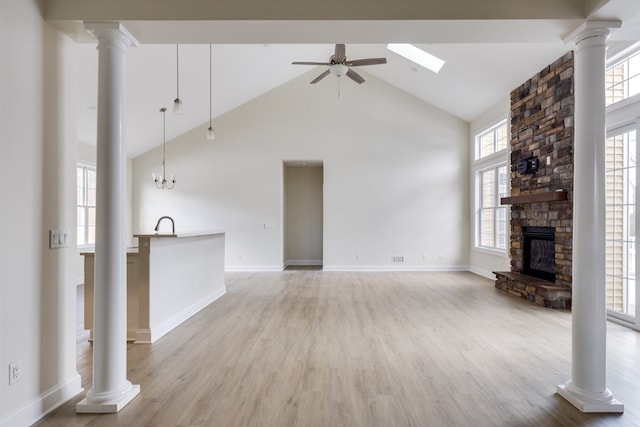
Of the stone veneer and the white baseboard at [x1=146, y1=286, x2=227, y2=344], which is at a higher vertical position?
the stone veneer

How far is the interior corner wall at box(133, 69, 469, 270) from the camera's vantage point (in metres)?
8.30

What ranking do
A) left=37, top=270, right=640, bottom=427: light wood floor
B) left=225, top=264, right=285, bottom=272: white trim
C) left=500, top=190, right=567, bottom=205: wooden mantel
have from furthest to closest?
left=225, top=264, right=285, bottom=272: white trim < left=500, top=190, right=567, bottom=205: wooden mantel < left=37, top=270, right=640, bottom=427: light wood floor

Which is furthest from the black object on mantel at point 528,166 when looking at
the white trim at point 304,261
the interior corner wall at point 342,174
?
the white trim at point 304,261

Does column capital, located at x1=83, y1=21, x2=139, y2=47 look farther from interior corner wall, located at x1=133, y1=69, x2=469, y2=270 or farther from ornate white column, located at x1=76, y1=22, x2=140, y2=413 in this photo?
interior corner wall, located at x1=133, y1=69, x2=469, y2=270

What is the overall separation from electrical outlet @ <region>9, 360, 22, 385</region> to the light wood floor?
1.11 ft

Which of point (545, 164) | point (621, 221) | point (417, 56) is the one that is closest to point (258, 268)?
point (417, 56)

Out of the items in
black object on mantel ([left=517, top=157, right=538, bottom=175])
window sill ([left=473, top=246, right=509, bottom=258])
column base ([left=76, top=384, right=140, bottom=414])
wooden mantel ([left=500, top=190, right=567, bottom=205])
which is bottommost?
column base ([left=76, top=384, right=140, bottom=414])

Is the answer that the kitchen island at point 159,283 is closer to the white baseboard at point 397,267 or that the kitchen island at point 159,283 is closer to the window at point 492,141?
the white baseboard at point 397,267

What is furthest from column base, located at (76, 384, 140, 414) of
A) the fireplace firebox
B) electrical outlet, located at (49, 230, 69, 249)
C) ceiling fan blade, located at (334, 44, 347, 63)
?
the fireplace firebox

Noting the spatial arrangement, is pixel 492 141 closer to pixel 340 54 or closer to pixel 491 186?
pixel 491 186

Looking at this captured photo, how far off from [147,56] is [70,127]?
3324 mm

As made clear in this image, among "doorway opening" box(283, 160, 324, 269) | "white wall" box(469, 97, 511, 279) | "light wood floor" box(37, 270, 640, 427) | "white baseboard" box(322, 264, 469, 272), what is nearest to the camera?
"light wood floor" box(37, 270, 640, 427)

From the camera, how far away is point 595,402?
2287 mm

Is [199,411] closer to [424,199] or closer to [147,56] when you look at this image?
[147,56]
